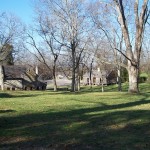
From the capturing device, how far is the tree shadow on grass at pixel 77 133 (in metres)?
7.60

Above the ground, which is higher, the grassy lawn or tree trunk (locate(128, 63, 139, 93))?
tree trunk (locate(128, 63, 139, 93))

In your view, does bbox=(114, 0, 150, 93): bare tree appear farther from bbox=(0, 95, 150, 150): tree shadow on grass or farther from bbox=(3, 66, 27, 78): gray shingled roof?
bbox=(3, 66, 27, 78): gray shingled roof

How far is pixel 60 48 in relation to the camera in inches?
2253

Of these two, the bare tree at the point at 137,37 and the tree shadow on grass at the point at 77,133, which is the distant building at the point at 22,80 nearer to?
the bare tree at the point at 137,37

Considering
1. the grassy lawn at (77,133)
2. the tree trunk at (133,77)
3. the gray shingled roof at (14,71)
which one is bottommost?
the grassy lawn at (77,133)

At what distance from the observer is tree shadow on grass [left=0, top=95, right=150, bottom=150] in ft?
24.9

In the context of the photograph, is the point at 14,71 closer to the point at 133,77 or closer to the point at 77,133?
the point at 133,77

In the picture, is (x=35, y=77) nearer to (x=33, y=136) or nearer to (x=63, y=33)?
(x=63, y=33)

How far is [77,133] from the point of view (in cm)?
898

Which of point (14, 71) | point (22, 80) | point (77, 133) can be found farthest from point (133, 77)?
point (14, 71)

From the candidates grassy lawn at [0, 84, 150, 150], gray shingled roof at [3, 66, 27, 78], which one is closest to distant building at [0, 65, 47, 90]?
gray shingled roof at [3, 66, 27, 78]

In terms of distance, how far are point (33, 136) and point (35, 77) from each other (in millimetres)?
66648

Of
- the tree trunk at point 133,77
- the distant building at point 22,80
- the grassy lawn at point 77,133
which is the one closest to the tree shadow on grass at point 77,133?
the grassy lawn at point 77,133

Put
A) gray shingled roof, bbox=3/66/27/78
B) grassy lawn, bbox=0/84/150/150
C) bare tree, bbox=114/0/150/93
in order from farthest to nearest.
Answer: gray shingled roof, bbox=3/66/27/78 → bare tree, bbox=114/0/150/93 → grassy lawn, bbox=0/84/150/150
